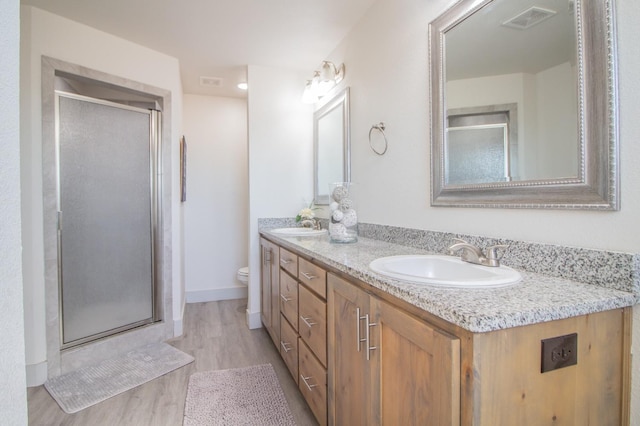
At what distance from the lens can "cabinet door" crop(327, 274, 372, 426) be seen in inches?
41.1

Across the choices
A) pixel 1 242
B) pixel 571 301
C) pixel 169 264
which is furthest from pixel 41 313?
pixel 571 301

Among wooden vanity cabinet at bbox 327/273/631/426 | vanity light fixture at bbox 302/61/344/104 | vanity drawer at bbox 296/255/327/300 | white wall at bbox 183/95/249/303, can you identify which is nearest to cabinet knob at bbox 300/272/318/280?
vanity drawer at bbox 296/255/327/300

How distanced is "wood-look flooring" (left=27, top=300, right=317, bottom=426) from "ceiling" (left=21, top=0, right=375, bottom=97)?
2.36 metres

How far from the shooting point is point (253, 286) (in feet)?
9.50

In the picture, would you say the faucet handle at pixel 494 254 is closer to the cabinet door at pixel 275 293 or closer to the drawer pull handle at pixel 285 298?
the drawer pull handle at pixel 285 298

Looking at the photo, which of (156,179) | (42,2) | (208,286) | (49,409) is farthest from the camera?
(208,286)

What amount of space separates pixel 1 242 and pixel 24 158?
1906 millimetres

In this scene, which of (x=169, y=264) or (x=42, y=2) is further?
(x=169, y=264)

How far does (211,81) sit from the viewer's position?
320 centimetres

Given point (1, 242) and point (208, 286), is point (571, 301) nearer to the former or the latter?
point (1, 242)

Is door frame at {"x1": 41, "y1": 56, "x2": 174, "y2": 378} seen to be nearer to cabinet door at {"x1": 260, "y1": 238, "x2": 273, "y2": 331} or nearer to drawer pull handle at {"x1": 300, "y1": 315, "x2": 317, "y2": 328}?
cabinet door at {"x1": 260, "y1": 238, "x2": 273, "y2": 331}

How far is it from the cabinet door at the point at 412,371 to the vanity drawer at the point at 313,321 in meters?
0.41

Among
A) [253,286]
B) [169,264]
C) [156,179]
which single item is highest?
[156,179]

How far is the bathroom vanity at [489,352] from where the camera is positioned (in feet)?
2.11
